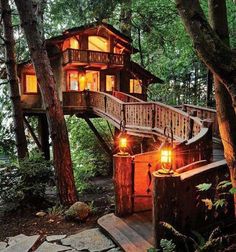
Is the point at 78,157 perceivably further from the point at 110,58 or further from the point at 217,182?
the point at 217,182

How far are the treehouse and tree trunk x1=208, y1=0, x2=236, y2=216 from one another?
2.36 feet

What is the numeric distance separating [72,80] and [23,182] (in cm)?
1238

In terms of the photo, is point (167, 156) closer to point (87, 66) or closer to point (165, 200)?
point (165, 200)

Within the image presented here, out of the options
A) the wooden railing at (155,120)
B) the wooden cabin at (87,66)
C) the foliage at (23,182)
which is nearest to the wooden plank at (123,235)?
the wooden railing at (155,120)

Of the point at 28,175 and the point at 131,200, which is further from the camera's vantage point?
the point at 28,175

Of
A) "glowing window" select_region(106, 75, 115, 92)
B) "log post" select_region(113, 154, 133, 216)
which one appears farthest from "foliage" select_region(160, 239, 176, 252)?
"glowing window" select_region(106, 75, 115, 92)

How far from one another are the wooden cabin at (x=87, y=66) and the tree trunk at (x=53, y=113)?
30.5 ft

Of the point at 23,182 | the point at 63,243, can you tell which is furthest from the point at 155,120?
the point at 63,243

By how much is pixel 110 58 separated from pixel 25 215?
13.4m

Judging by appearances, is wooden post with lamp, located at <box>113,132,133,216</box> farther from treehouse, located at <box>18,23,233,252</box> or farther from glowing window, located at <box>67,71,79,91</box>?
glowing window, located at <box>67,71,79,91</box>

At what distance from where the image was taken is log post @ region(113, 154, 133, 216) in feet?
21.3

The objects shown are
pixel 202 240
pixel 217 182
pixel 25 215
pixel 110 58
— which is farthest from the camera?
pixel 110 58

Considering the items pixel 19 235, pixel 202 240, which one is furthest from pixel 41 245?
pixel 202 240

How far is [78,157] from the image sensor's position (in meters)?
18.4
